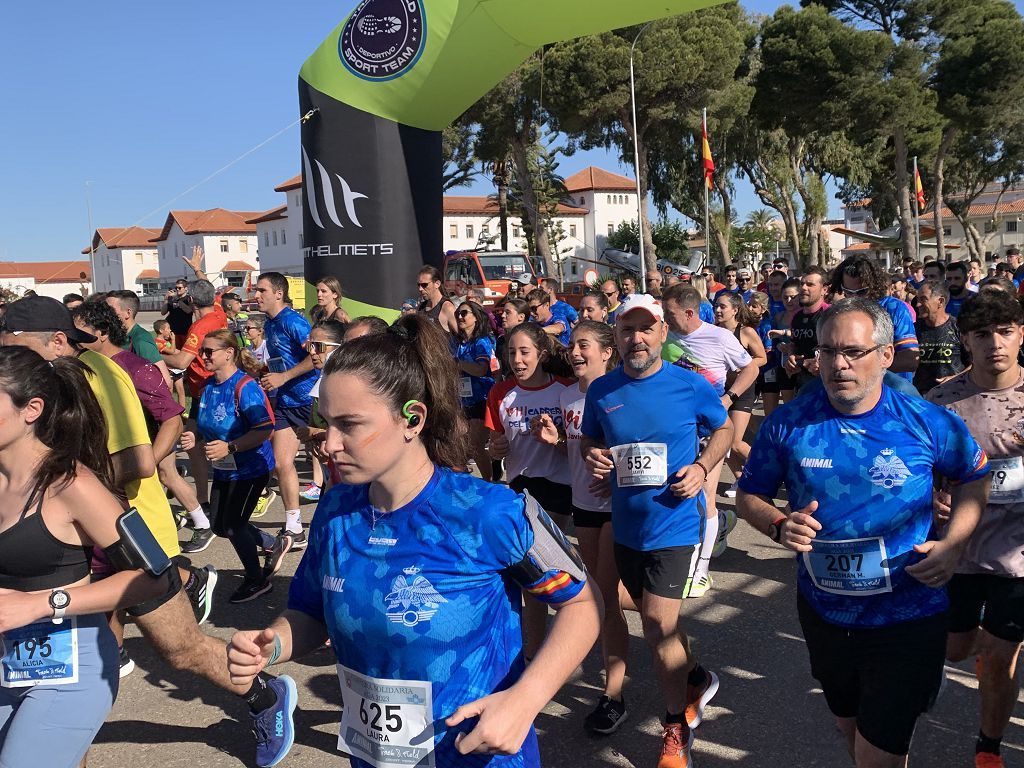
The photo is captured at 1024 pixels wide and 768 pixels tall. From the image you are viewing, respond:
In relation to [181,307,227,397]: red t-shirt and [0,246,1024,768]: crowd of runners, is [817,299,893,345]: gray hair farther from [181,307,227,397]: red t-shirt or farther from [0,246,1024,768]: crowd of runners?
[181,307,227,397]: red t-shirt

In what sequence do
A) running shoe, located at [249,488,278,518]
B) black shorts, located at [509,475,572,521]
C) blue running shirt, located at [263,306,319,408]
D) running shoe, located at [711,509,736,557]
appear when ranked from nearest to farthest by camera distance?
black shorts, located at [509,475,572,521]
running shoe, located at [711,509,736,557]
blue running shirt, located at [263,306,319,408]
running shoe, located at [249,488,278,518]

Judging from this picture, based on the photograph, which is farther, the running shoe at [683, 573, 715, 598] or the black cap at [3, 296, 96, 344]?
the black cap at [3, 296, 96, 344]

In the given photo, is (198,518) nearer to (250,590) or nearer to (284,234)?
(250,590)

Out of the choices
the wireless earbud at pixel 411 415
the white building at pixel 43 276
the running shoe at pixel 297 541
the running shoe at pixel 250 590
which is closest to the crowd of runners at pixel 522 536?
the wireless earbud at pixel 411 415

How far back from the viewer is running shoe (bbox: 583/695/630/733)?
3.72 m

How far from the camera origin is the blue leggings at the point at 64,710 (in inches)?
93.0

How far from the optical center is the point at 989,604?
10.6 feet

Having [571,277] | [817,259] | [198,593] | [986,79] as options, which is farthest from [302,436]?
[571,277]

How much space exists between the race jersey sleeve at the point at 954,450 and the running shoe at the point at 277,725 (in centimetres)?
206

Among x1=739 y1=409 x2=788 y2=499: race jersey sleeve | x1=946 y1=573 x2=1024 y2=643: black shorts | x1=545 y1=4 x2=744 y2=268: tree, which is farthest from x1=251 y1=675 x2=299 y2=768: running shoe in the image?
x1=545 y1=4 x2=744 y2=268: tree

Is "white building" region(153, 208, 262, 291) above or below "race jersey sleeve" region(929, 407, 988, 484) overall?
above

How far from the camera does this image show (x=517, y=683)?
170cm

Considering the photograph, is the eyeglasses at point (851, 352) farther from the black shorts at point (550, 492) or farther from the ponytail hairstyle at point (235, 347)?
the ponytail hairstyle at point (235, 347)

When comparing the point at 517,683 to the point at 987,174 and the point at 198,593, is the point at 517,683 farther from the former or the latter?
the point at 987,174
